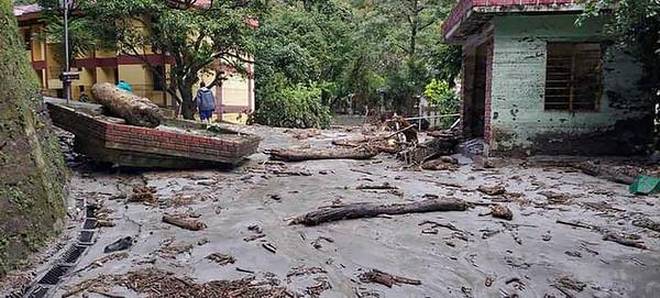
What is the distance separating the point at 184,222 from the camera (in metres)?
5.49

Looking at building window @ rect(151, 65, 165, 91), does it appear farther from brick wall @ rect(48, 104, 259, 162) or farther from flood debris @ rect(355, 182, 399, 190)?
flood debris @ rect(355, 182, 399, 190)

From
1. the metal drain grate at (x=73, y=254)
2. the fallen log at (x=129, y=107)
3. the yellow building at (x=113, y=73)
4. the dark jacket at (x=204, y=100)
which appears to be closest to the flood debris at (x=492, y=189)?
the metal drain grate at (x=73, y=254)

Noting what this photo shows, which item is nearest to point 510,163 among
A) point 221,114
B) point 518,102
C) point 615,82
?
point 518,102

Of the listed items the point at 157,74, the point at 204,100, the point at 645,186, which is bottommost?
the point at 645,186

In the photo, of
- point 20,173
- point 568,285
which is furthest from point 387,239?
point 20,173

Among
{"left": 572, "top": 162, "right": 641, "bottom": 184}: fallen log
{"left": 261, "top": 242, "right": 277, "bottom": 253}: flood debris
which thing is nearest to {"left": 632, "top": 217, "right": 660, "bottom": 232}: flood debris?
{"left": 572, "top": 162, "right": 641, "bottom": 184}: fallen log

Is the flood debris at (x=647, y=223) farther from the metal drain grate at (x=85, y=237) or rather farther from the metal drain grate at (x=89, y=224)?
the metal drain grate at (x=89, y=224)

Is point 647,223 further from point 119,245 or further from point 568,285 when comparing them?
point 119,245

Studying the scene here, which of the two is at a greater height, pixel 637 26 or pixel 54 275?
pixel 637 26

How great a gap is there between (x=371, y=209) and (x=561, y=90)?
18.7 feet

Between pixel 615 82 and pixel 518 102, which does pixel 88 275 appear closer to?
pixel 518 102

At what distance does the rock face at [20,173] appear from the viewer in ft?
12.9

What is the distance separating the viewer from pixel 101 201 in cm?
665

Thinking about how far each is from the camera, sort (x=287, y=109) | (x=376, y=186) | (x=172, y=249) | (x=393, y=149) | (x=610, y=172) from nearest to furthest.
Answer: (x=172, y=249) < (x=376, y=186) < (x=610, y=172) < (x=393, y=149) < (x=287, y=109)
